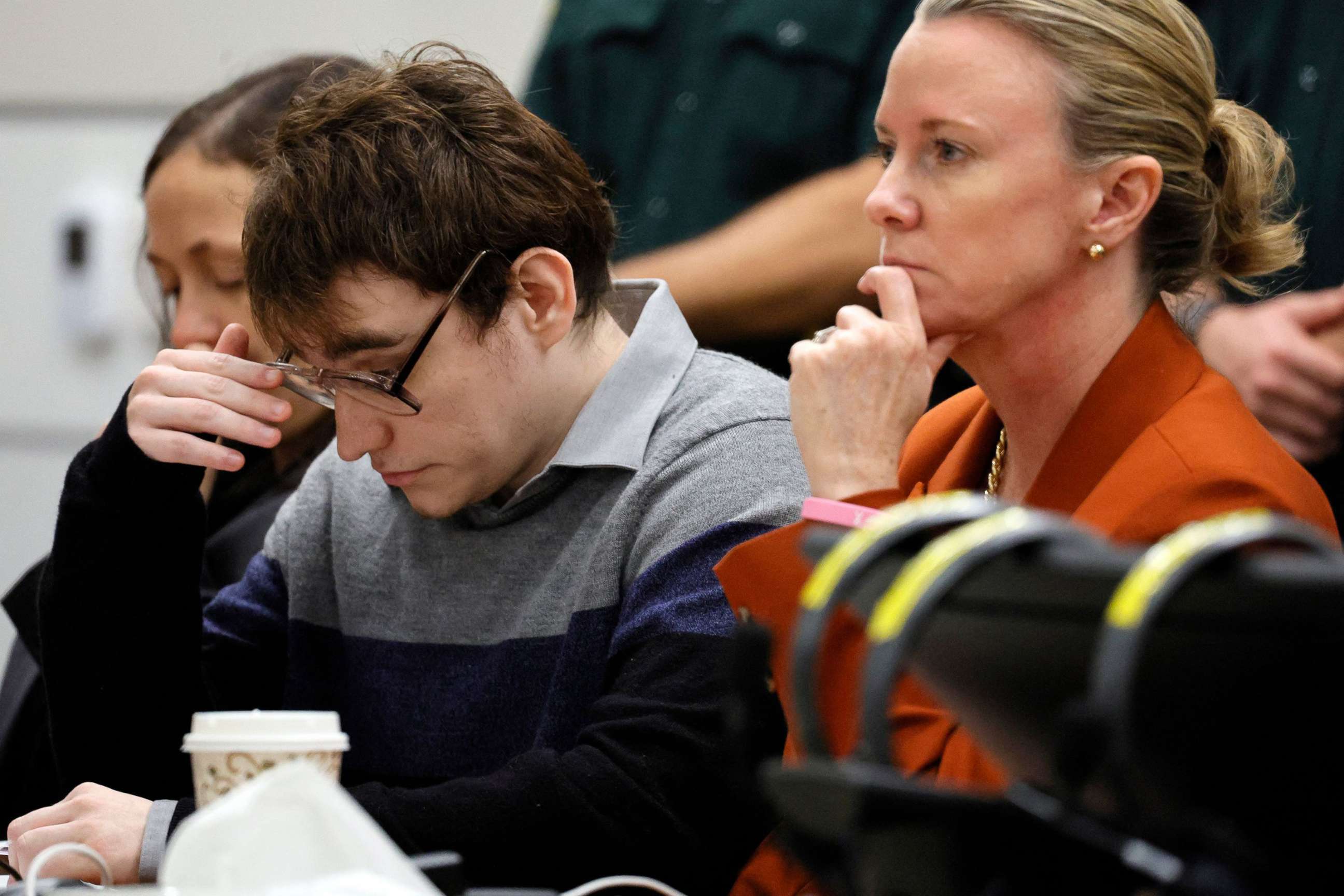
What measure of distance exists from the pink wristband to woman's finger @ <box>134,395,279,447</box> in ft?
2.08

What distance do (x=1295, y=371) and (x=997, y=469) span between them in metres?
0.47

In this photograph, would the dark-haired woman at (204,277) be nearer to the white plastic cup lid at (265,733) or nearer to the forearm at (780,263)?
the forearm at (780,263)

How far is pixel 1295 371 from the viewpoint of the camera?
5.31ft

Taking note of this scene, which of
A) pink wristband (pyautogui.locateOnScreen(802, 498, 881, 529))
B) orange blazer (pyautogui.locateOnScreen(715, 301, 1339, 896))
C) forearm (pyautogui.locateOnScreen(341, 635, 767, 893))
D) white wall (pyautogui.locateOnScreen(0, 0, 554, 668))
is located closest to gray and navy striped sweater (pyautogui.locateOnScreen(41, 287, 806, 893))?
forearm (pyautogui.locateOnScreen(341, 635, 767, 893))

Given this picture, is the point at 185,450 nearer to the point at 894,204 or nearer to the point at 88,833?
the point at 88,833

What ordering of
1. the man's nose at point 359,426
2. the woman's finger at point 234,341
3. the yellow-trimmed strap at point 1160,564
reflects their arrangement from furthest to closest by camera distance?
the woman's finger at point 234,341
the man's nose at point 359,426
the yellow-trimmed strap at point 1160,564

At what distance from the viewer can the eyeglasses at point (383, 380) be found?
1.34m

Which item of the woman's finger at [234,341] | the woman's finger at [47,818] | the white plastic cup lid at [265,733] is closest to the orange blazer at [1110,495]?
the white plastic cup lid at [265,733]

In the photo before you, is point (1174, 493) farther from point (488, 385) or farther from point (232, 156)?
point (232, 156)

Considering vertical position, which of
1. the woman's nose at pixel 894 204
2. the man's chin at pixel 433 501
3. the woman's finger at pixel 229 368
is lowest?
the man's chin at pixel 433 501

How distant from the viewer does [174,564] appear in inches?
59.2

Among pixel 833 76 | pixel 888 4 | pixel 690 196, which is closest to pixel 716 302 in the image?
pixel 690 196

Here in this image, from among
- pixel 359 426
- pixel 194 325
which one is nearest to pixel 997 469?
pixel 359 426

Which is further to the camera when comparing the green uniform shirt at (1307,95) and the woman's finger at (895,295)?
the green uniform shirt at (1307,95)
